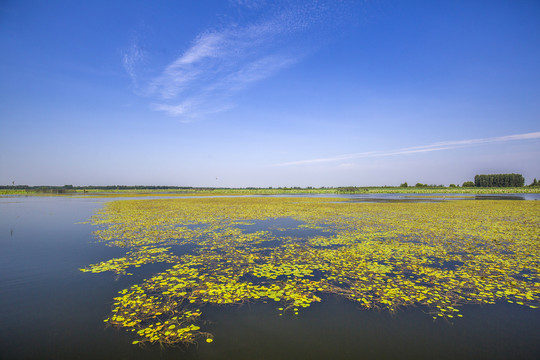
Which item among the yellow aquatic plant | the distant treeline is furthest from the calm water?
the distant treeline

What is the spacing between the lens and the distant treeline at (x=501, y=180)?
455 feet

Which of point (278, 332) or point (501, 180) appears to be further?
point (501, 180)

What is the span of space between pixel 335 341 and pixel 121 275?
6.86 m

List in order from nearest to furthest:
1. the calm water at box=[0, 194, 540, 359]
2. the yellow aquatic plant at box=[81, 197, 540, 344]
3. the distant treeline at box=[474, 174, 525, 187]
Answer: the calm water at box=[0, 194, 540, 359], the yellow aquatic plant at box=[81, 197, 540, 344], the distant treeline at box=[474, 174, 525, 187]

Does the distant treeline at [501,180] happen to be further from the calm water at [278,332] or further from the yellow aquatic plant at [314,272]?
the calm water at [278,332]

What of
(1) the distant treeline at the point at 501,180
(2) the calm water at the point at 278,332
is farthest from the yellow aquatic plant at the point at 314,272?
(1) the distant treeline at the point at 501,180

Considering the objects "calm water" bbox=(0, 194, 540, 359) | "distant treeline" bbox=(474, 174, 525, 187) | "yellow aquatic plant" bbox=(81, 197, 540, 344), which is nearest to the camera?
"calm water" bbox=(0, 194, 540, 359)

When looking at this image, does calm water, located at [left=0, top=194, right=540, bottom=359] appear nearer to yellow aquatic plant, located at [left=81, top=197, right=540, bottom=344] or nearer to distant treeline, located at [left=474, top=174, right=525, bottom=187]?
yellow aquatic plant, located at [left=81, top=197, right=540, bottom=344]

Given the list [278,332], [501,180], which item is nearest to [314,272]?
[278,332]

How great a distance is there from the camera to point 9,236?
13812mm

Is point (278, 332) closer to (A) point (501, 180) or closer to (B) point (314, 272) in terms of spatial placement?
(B) point (314, 272)

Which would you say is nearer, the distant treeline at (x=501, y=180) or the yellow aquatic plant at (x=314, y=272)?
the yellow aquatic plant at (x=314, y=272)

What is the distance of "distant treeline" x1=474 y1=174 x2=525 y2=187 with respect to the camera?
13875 cm

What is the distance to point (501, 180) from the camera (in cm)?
14138
